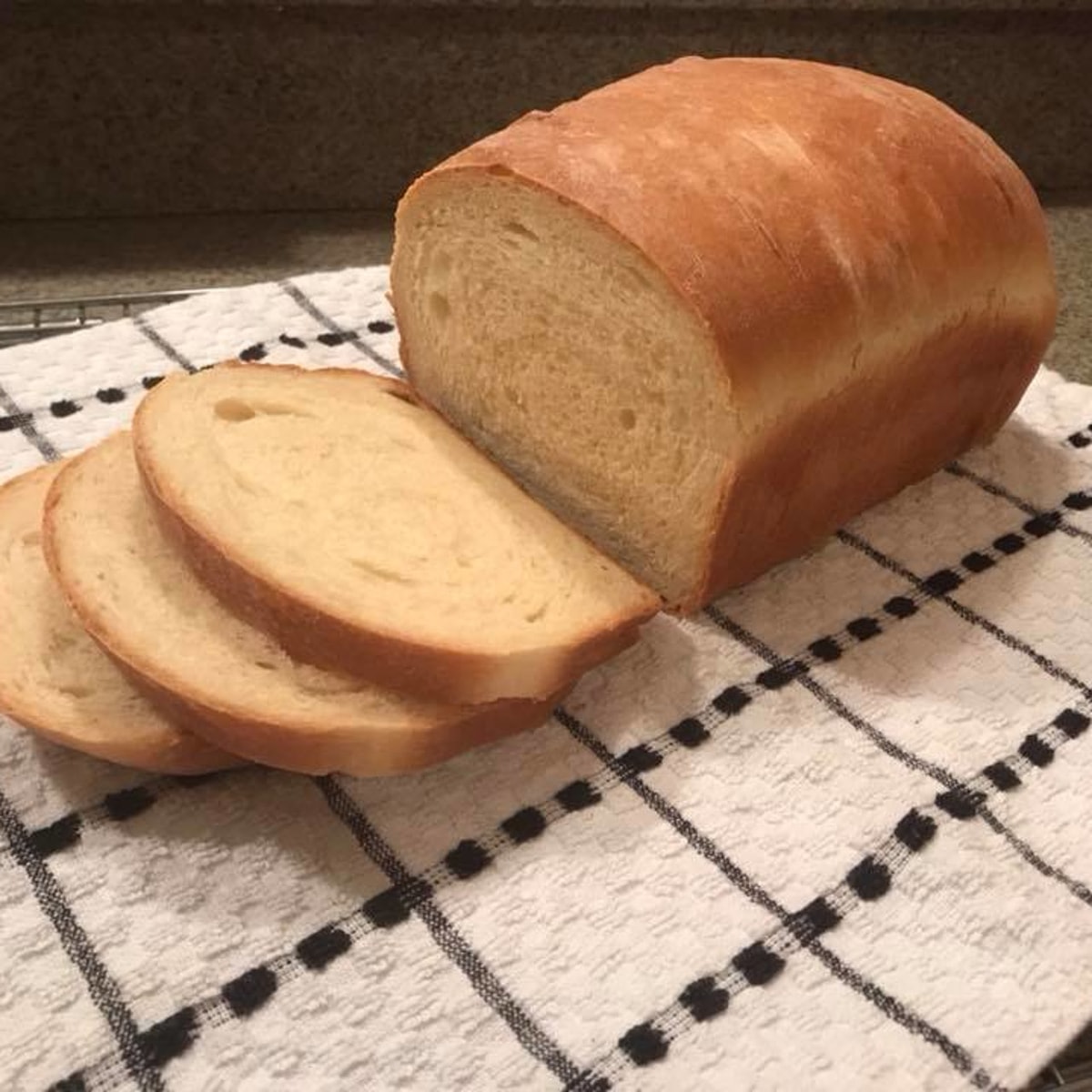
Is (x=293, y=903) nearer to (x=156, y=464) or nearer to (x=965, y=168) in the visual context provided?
(x=156, y=464)

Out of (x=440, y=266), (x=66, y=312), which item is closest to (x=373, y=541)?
(x=440, y=266)

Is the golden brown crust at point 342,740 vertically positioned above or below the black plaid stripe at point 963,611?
above

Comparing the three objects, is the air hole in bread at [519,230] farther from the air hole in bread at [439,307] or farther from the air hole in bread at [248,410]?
the air hole in bread at [248,410]

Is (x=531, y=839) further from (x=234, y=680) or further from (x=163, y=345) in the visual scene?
(x=163, y=345)

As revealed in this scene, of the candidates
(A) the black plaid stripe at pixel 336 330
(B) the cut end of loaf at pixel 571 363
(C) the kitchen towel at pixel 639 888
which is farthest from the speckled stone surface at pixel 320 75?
(C) the kitchen towel at pixel 639 888

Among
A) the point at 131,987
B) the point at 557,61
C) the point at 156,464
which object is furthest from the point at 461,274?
the point at 557,61

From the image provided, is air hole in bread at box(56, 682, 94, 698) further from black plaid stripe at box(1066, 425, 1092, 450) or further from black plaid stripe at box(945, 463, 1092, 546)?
black plaid stripe at box(1066, 425, 1092, 450)
